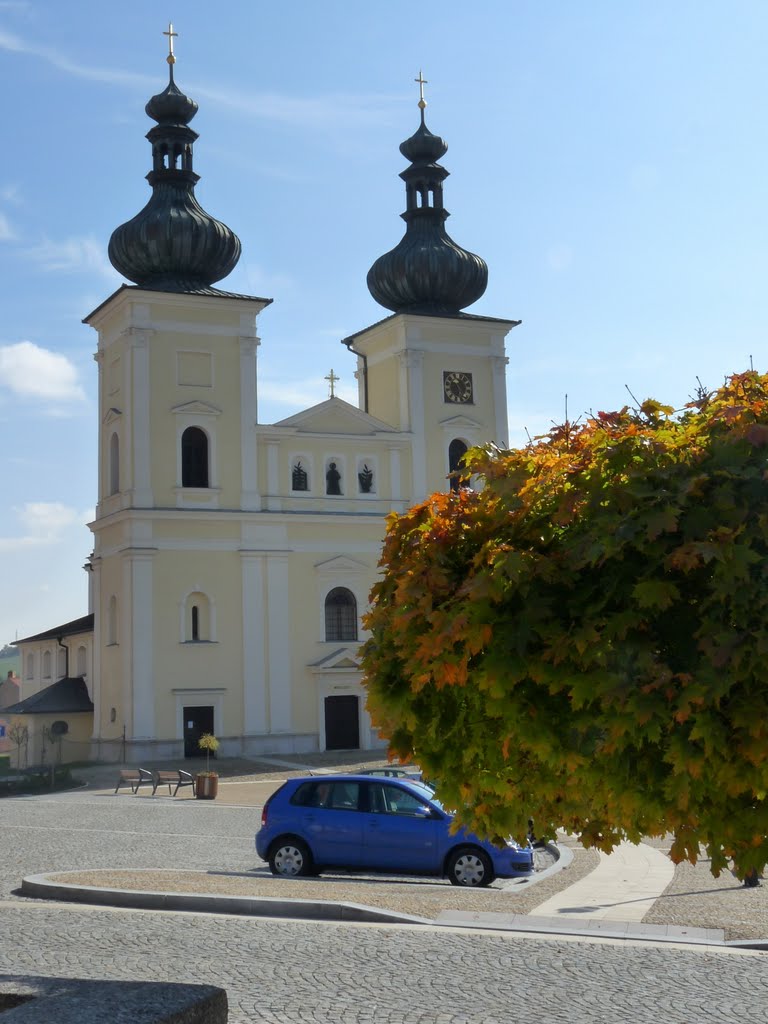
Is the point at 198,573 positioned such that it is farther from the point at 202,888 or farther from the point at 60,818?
the point at 202,888

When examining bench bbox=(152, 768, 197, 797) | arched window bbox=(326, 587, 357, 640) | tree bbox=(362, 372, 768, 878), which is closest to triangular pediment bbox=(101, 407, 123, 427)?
arched window bbox=(326, 587, 357, 640)

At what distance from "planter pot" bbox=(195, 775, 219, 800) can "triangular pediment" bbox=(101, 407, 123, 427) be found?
16459mm

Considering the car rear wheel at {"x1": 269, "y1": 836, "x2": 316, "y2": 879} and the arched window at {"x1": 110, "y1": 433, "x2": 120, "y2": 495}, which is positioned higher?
the arched window at {"x1": 110, "y1": 433, "x2": 120, "y2": 495}

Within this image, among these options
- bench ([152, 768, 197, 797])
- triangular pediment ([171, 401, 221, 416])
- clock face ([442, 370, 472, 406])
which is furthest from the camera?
clock face ([442, 370, 472, 406])

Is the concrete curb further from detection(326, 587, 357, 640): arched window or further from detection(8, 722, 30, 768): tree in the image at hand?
detection(8, 722, 30, 768): tree

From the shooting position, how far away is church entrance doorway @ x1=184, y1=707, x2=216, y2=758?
4259 centimetres

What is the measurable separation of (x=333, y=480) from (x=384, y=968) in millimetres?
36840

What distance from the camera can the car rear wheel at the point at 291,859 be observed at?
16.1 m

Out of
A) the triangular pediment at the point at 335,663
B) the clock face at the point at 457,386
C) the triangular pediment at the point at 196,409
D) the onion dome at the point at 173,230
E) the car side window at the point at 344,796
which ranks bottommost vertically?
the car side window at the point at 344,796

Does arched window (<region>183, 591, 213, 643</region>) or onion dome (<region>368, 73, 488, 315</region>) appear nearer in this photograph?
arched window (<region>183, 591, 213, 643</region>)

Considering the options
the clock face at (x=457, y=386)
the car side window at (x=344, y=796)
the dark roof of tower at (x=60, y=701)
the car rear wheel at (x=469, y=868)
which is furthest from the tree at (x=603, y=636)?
the clock face at (x=457, y=386)

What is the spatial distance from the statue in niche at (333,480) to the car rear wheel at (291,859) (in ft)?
101

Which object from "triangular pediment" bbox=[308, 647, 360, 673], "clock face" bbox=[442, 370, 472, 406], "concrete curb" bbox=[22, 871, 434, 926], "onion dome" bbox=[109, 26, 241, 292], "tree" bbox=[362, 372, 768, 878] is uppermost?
"onion dome" bbox=[109, 26, 241, 292]

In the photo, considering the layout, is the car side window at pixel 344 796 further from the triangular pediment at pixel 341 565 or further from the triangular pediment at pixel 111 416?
the triangular pediment at pixel 111 416
